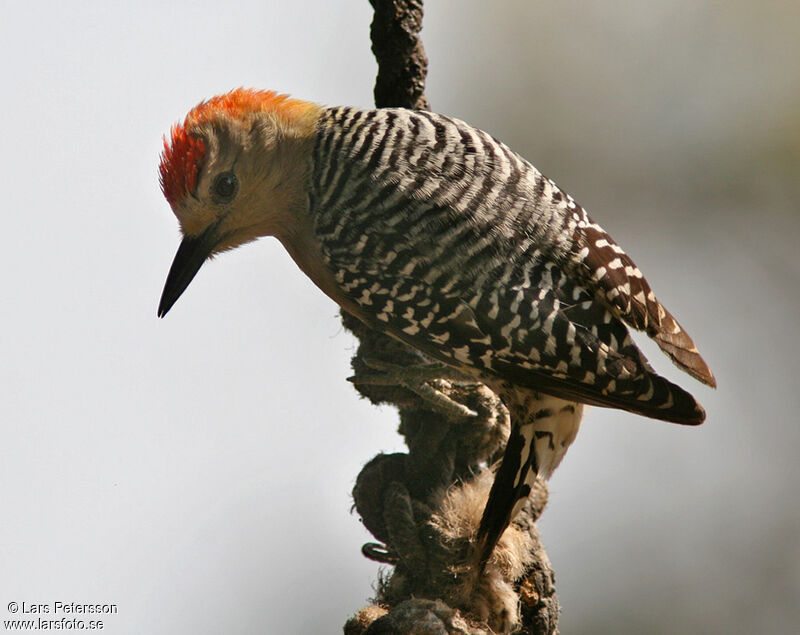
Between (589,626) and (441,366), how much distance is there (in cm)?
384

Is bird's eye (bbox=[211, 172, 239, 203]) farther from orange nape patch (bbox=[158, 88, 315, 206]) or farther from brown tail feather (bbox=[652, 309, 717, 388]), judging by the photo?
brown tail feather (bbox=[652, 309, 717, 388])

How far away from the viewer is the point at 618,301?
3.88m

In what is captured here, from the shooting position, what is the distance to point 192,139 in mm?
4109

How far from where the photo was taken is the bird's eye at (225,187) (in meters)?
4.20

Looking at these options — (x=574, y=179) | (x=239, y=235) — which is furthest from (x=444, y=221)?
(x=574, y=179)

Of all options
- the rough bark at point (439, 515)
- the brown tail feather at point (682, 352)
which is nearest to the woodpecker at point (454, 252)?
the brown tail feather at point (682, 352)

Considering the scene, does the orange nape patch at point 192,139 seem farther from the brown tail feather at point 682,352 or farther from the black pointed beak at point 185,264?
the brown tail feather at point 682,352

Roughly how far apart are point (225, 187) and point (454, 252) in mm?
1064

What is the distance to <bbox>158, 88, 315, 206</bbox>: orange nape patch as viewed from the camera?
4.08m

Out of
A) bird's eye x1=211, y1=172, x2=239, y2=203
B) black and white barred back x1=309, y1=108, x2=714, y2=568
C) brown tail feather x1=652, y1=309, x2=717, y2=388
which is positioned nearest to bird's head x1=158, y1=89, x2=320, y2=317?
bird's eye x1=211, y1=172, x2=239, y2=203

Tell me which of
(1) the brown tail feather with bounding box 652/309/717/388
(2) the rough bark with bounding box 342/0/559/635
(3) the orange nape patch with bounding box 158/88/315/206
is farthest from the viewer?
(3) the orange nape patch with bounding box 158/88/315/206

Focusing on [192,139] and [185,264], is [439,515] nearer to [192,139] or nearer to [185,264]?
[185,264]

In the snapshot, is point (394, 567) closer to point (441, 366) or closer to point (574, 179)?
point (441, 366)

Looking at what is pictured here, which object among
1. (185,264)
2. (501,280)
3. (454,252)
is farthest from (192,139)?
(501,280)
